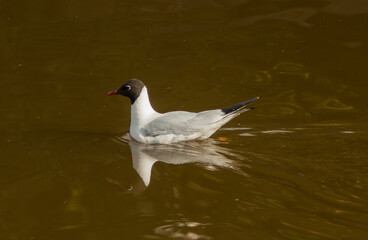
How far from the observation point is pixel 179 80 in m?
9.50

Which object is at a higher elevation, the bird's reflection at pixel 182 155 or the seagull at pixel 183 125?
the seagull at pixel 183 125

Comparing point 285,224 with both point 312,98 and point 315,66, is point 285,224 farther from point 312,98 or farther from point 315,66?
point 315,66

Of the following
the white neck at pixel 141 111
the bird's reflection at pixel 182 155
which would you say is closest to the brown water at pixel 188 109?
the bird's reflection at pixel 182 155

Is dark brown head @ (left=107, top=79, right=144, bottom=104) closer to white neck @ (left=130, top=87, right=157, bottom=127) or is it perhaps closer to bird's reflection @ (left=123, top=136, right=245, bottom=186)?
white neck @ (left=130, top=87, right=157, bottom=127)

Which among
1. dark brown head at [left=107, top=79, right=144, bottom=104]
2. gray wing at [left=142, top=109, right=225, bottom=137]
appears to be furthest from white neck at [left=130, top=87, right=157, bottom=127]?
gray wing at [left=142, top=109, right=225, bottom=137]

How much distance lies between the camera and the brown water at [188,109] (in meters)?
5.61

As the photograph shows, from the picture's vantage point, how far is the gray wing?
24.5 feet

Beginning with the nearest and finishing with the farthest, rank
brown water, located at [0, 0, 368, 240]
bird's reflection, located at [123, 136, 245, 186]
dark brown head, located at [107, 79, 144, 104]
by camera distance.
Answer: brown water, located at [0, 0, 368, 240]
bird's reflection, located at [123, 136, 245, 186]
dark brown head, located at [107, 79, 144, 104]

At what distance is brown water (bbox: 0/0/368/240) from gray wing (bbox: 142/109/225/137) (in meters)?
0.19

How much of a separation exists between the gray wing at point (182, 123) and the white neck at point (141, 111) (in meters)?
0.25

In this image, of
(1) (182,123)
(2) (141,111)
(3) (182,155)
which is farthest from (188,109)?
(3) (182,155)

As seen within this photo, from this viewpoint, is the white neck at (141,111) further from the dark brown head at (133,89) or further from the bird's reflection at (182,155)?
the bird's reflection at (182,155)

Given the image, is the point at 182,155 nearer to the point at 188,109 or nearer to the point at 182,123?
the point at 182,123

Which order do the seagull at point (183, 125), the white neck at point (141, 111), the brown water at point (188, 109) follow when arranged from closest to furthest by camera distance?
the brown water at point (188, 109) → the seagull at point (183, 125) → the white neck at point (141, 111)
